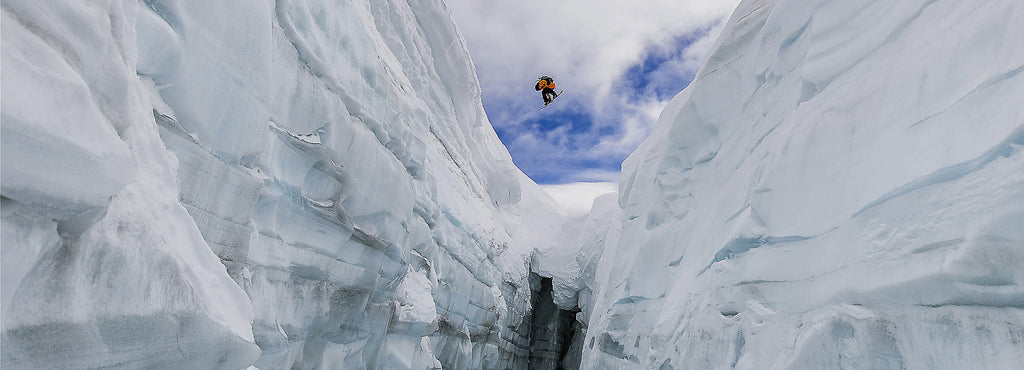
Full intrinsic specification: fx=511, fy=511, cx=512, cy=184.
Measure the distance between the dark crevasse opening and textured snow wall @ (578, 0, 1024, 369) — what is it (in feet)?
50.9

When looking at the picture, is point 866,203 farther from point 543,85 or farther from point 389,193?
point 543,85

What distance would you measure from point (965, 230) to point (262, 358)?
5022mm

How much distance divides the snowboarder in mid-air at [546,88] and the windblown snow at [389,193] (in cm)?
872

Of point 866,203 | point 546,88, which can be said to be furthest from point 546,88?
point 866,203

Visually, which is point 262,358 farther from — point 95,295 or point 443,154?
point 443,154

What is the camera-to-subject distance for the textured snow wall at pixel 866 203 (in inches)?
104

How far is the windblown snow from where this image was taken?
72.4 inches

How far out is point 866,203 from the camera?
3490mm

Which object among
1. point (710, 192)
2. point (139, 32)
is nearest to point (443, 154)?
point (710, 192)

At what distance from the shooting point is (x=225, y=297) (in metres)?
2.63

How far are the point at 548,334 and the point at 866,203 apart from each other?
65.9 feet

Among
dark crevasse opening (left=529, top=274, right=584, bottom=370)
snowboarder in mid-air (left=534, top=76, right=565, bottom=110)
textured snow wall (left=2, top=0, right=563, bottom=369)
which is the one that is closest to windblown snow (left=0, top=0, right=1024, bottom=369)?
textured snow wall (left=2, top=0, right=563, bottom=369)

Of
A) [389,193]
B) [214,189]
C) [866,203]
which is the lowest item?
[214,189]

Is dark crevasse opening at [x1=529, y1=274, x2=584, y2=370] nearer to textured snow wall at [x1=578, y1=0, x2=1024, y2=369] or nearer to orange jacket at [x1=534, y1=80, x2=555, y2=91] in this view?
orange jacket at [x1=534, y1=80, x2=555, y2=91]
